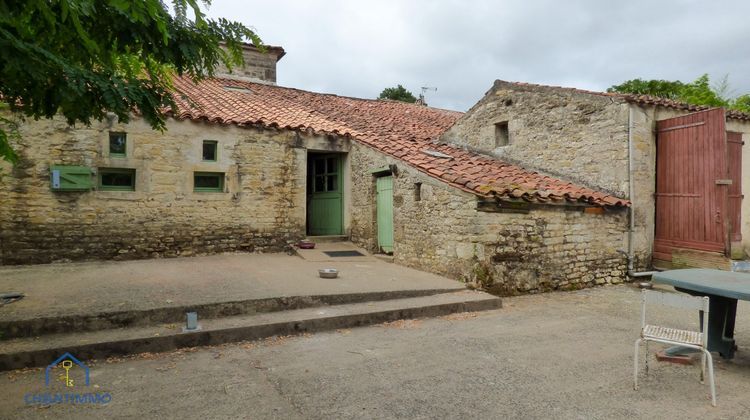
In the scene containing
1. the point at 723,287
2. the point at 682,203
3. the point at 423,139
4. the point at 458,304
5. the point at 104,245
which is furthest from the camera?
the point at 423,139

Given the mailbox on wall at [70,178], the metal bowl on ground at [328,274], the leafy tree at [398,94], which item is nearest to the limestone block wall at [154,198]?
the mailbox on wall at [70,178]

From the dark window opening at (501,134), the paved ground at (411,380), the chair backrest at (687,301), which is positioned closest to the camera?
the paved ground at (411,380)

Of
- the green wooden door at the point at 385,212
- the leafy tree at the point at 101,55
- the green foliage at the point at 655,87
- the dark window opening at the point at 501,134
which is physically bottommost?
the green wooden door at the point at 385,212

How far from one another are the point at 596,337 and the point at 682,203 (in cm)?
458

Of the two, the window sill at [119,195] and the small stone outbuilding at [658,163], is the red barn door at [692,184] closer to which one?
the small stone outbuilding at [658,163]

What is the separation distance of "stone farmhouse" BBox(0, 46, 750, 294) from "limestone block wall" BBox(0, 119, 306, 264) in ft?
0.08

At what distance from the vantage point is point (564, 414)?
9.99 ft

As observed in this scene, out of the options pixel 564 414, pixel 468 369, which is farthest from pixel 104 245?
pixel 564 414

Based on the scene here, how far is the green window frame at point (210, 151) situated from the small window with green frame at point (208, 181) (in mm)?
342

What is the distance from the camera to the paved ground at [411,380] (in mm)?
3094

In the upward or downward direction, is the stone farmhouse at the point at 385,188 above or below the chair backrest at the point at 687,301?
above

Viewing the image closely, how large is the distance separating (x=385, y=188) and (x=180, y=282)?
188 inches

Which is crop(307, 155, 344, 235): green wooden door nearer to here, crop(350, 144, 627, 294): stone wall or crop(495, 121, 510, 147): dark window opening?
crop(350, 144, 627, 294): stone wall

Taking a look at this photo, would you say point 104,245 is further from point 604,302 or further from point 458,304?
point 604,302
